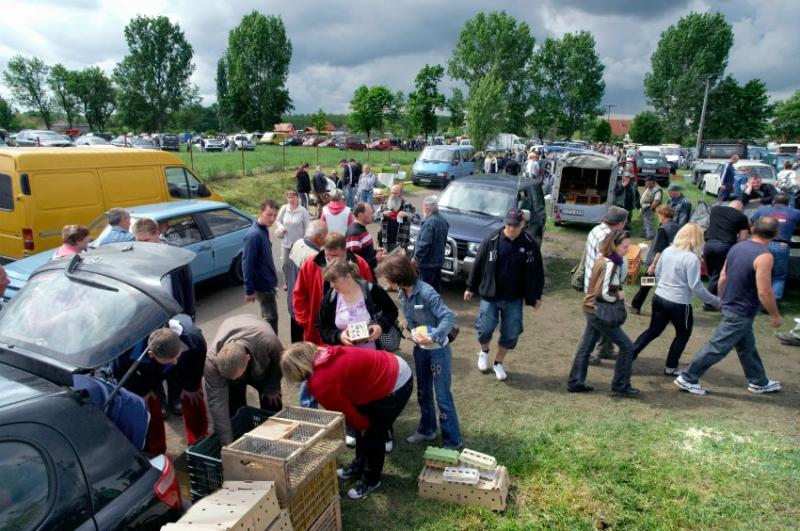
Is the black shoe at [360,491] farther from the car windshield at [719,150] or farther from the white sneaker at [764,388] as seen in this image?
the car windshield at [719,150]

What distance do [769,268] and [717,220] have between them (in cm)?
326

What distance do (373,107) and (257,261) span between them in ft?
177

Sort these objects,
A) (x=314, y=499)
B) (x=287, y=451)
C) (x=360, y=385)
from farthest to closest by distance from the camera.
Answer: (x=360, y=385) → (x=314, y=499) → (x=287, y=451)

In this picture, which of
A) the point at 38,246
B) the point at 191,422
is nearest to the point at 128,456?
the point at 191,422

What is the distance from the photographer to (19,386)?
2.42 m

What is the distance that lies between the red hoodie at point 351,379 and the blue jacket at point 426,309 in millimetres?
689

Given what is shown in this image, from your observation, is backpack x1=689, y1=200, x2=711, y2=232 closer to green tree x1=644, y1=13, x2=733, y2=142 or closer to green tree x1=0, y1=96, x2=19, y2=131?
green tree x1=644, y1=13, x2=733, y2=142

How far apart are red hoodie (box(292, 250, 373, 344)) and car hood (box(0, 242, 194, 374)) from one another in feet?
4.35

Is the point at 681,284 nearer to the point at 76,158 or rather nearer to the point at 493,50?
the point at 76,158

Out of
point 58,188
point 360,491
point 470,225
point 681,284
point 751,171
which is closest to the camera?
point 360,491

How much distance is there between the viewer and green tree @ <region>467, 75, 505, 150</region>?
113 feet

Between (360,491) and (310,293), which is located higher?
(310,293)

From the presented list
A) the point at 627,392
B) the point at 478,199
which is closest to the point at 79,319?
the point at 627,392

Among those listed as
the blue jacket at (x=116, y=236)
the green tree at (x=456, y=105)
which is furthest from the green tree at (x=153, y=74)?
the blue jacket at (x=116, y=236)
